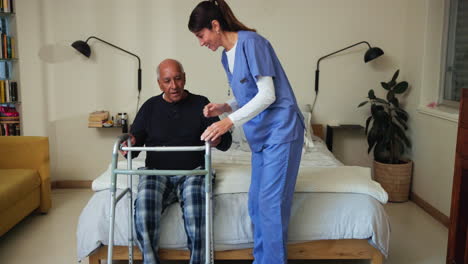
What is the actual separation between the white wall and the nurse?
7.14ft

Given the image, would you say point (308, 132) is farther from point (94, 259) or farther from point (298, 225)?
point (94, 259)

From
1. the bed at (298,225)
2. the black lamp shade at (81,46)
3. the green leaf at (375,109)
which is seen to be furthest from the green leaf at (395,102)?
the black lamp shade at (81,46)

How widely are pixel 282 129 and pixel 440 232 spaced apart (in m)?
1.89

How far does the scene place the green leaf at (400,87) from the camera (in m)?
3.68

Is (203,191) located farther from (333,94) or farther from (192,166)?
(333,94)

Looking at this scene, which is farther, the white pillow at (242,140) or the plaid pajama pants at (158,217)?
the white pillow at (242,140)

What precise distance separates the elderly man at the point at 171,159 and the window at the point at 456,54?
2115 mm

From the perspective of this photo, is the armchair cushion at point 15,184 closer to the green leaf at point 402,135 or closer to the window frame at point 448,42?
the green leaf at point 402,135

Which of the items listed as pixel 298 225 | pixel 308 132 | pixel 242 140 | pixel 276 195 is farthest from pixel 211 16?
pixel 308 132

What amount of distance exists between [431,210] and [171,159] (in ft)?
7.41

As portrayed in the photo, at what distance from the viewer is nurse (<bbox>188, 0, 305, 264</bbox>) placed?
5.80ft

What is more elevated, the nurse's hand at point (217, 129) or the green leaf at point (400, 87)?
the green leaf at point (400, 87)

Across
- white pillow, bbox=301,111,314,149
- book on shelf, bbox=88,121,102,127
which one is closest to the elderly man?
white pillow, bbox=301,111,314,149

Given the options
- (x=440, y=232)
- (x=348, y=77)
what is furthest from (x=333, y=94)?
(x=440, y=232)
